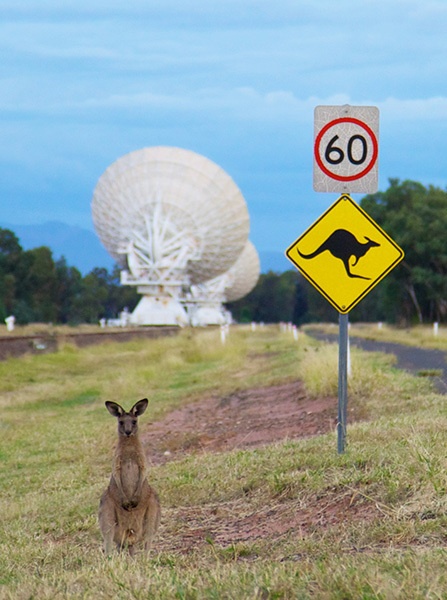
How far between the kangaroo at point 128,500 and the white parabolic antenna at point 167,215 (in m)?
56.8

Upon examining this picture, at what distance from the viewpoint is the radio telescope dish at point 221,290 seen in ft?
320

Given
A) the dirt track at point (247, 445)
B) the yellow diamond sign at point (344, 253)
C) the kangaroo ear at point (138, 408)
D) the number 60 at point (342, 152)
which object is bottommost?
the dirt track at point (247, 445)

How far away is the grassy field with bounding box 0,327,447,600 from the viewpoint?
4570 millimetres

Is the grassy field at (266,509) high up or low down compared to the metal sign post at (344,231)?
down

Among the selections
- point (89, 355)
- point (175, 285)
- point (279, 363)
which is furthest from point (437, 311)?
point (279, 363)

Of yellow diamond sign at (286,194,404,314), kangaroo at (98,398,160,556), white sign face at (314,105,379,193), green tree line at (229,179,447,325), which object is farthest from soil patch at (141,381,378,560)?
green tree line at (229,179,447,325)

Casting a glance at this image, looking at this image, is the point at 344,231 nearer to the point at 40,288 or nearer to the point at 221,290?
the point at 40,288

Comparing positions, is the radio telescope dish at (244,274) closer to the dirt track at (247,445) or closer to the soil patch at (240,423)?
the dirt track at (247,445)

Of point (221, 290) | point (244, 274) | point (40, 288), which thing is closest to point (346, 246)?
point (40, 288)

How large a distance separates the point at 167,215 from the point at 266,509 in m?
56.9

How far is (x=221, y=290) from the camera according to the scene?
335 ft

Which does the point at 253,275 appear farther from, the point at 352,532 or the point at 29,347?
the point at 352,532

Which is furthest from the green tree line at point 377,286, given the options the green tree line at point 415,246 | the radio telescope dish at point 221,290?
the radio telescope dish at point 221,290

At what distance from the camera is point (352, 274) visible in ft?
27.4
